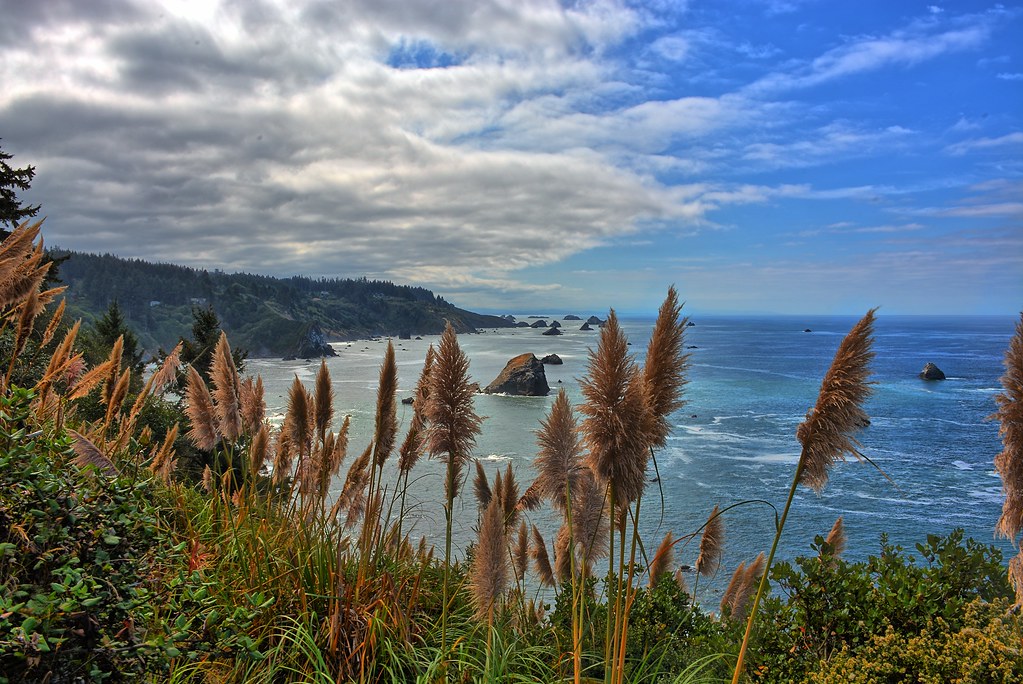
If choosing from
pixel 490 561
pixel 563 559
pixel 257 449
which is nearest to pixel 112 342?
pixel 257 449

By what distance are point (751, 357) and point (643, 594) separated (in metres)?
105

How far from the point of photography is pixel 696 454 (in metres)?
38.6

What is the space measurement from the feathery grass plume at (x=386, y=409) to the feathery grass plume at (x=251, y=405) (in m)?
1.82

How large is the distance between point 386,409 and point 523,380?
60.9 m

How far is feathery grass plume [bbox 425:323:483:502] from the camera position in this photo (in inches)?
136

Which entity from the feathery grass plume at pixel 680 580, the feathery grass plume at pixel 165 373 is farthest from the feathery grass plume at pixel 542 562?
the feathery grass plume at pixel 165 373

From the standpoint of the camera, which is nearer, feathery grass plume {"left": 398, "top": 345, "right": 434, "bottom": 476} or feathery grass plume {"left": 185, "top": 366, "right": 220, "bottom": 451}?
feathery grass plume {"left": 398, "top": 345, "right": 434, "bottom": 476}

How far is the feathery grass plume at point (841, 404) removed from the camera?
8.52ft

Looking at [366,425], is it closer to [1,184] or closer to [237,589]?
[1,184]

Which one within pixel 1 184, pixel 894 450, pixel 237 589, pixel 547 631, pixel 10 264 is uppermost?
pixel 1 184

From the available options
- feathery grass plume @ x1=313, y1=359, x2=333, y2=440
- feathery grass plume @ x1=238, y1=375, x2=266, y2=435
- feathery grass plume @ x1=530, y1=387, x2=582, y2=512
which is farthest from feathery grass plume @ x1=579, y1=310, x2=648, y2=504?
feathery grass plume @ x1=238, y1=375, x2=266, y2=435

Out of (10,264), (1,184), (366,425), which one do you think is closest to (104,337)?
(1,184)

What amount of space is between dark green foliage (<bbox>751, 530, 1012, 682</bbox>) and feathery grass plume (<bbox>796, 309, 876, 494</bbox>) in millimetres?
1782

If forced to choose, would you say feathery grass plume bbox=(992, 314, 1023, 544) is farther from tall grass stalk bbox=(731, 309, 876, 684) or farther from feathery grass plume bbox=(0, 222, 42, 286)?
feathery grass plume bbox=(0, 222, 42, 286)
